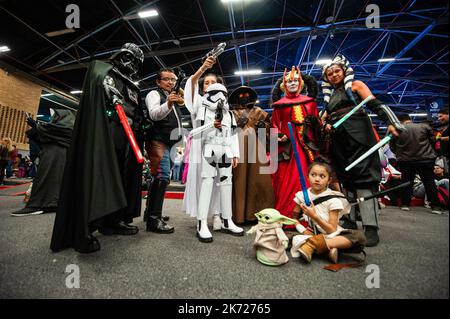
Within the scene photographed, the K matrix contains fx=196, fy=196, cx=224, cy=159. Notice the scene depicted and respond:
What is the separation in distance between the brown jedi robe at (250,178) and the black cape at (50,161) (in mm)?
2403

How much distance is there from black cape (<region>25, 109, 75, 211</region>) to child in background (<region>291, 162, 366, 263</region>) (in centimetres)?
312

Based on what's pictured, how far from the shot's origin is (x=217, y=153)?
74.6 inches

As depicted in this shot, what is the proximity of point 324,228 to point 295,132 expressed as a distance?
1.15m

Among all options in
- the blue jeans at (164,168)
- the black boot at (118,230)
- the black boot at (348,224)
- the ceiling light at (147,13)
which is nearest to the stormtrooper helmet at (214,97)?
the blue jeans at (164,168)

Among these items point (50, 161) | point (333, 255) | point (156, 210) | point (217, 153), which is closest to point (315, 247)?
point (333, 255)

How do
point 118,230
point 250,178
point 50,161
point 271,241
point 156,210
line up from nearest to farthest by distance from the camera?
point 271,241, point 118,230, point 156,210, point 250,178, point 50,161

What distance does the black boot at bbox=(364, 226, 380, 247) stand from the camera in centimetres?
150

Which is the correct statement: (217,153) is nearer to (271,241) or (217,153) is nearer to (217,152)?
(217,152)

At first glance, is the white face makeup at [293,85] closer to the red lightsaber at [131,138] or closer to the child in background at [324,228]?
the child in background at [324,228]

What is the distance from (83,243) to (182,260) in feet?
2.05

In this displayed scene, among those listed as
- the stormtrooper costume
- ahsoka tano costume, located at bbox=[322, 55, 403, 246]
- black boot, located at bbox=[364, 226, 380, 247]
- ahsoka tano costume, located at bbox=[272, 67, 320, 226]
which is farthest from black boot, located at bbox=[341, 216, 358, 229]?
the stormtrooper costume

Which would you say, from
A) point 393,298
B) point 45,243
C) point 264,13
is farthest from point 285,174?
point 264,13

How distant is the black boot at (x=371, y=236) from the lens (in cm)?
150

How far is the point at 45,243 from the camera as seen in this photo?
4.85ft
